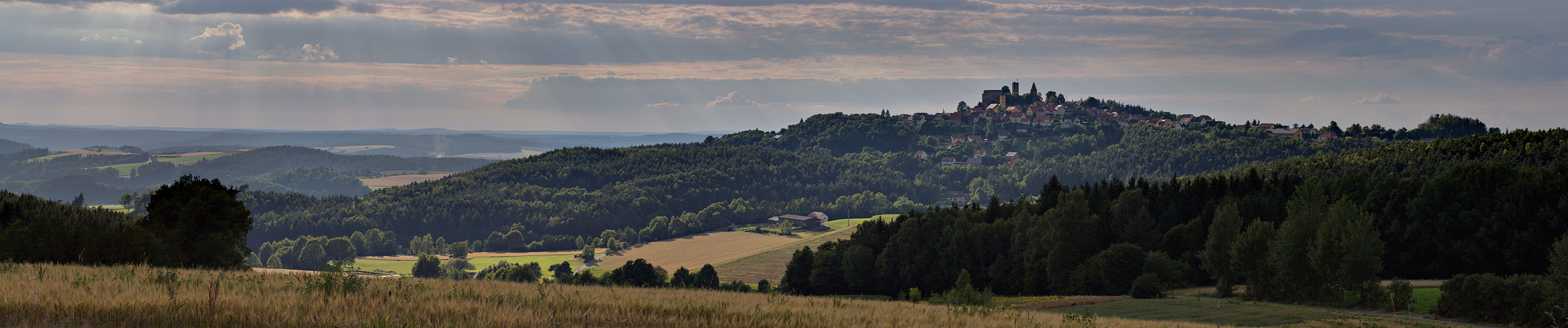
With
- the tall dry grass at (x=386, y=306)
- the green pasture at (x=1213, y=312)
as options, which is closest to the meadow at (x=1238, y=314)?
the green pasture at (x=1213, y=312)

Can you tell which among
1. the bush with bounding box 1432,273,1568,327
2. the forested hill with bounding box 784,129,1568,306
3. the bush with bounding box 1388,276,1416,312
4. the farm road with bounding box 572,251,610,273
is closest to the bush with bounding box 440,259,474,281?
the farm road with bounding box 572,251,610,273

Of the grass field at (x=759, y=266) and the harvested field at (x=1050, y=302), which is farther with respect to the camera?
the grass field at (x=759, y=266)

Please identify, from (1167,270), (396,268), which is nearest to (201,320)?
(1167,270)

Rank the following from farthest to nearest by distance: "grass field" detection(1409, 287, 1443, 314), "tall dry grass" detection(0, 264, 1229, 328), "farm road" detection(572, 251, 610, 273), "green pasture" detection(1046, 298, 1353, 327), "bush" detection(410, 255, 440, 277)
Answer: "farm road" detection(572, 251, 610, 273) → "bush" detection(410, 255, 440, 277) → "grass field" detection(1409, 287, 1443, 314) → "green pasture" detection(1046, 298, 1353, 327) → "tall dry grass" detection(0, 264, 1229, 328)

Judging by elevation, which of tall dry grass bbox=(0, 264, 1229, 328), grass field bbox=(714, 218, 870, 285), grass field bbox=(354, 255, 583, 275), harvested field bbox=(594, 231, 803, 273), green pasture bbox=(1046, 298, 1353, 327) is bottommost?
grass field bbox=(354, 255, 583, 275)

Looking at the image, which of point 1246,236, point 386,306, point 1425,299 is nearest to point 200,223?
point 386,306

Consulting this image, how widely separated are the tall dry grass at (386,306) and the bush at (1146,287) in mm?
37492

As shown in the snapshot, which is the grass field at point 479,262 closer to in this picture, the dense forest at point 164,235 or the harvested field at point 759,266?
the harvested field at point 759,266

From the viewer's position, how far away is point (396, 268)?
560ft

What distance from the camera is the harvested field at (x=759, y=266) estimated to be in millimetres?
126188

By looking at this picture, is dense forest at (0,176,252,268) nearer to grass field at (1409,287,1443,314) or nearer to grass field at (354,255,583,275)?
grass field at (1409,287,1443,314)

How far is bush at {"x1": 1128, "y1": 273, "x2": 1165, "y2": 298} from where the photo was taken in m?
49.4

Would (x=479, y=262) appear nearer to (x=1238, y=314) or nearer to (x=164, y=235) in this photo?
(x=164, y=235)

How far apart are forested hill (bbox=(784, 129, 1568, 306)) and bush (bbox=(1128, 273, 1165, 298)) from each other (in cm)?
245
